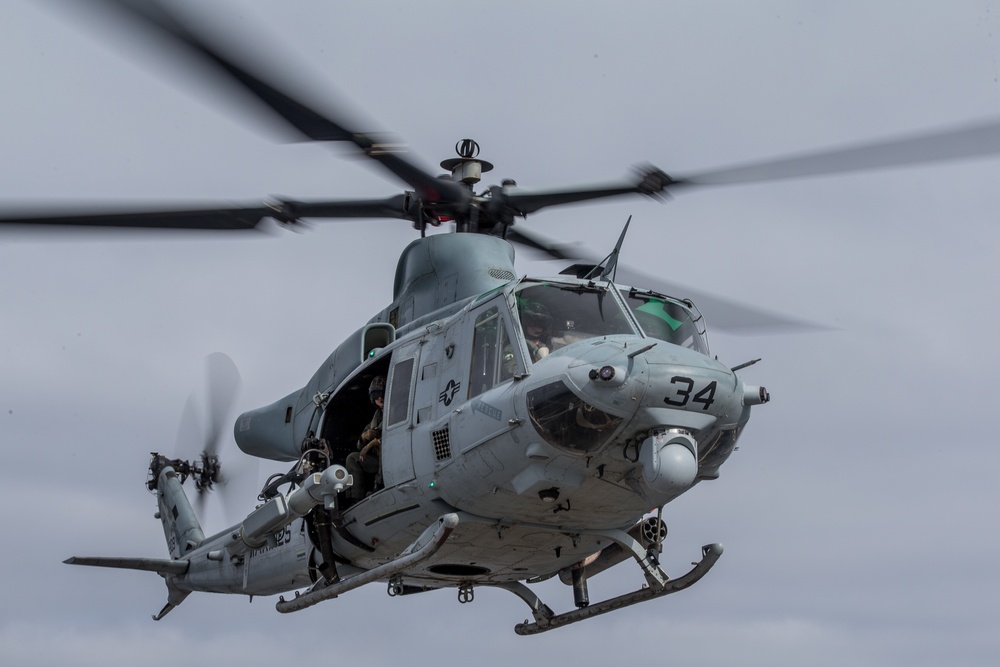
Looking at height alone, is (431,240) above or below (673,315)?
above

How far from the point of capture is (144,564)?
16453 millimetres

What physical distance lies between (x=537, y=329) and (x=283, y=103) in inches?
126

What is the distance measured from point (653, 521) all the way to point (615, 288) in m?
2.44

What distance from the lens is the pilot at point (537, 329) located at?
36.2ft

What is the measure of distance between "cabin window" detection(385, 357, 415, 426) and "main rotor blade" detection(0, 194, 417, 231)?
1.64 metres

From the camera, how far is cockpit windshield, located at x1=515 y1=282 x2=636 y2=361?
11172mm

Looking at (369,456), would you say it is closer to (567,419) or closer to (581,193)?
(567,419)

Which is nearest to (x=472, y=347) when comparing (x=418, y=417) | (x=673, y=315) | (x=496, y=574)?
(x=418, y=417)

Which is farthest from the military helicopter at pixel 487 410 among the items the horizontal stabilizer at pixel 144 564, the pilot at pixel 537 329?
the horizontal stabilizer at pixel 144 564

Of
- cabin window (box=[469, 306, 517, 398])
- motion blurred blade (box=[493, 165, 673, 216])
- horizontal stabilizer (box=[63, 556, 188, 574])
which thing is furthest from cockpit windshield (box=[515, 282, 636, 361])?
horizontal stabilizer (box=[63, 556, 188, 574])

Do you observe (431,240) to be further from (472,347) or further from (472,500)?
(472,500)

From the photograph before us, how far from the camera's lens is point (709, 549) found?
1199 cm

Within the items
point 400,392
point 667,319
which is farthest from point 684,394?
point 400,392

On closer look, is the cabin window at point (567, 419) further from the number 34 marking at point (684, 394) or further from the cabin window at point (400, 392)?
the cabin window at point (400, 392)
